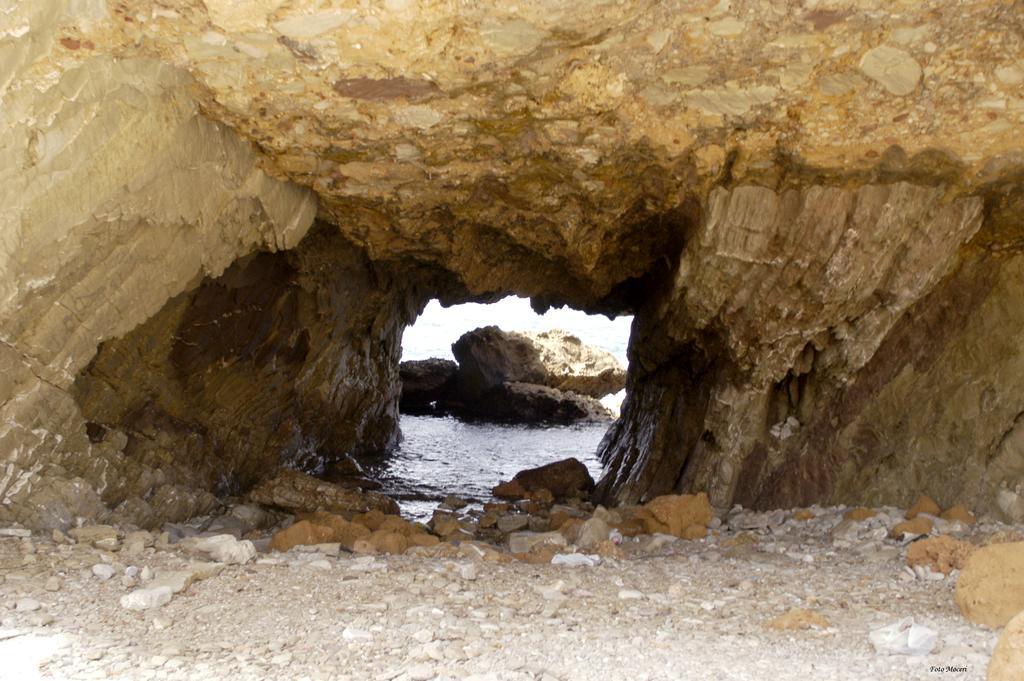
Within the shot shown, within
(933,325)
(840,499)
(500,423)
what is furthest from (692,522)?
(500,423)

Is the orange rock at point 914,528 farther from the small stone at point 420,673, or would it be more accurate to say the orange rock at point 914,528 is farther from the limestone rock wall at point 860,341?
the small stone at point 420,673

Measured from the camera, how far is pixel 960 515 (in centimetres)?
400

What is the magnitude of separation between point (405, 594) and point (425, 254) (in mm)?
3457

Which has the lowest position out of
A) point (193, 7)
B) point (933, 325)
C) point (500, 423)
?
point (500, 423)

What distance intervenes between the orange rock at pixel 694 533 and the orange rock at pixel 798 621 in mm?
1878

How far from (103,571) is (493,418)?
1047 centimetres

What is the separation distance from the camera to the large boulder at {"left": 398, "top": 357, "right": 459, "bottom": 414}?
14023 mm

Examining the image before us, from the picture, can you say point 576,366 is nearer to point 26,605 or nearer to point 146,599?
point 146,599

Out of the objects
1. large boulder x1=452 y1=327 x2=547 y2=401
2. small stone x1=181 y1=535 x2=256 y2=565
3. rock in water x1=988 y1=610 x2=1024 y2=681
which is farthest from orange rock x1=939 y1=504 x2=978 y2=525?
large boulder x1=452 y1=327 x2=547 y2=401

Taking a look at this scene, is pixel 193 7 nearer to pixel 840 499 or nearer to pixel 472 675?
pixel 472 675

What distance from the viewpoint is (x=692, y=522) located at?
15.5 ft

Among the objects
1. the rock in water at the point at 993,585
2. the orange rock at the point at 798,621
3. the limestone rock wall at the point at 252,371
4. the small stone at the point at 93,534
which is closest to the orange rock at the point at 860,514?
the rock in water at the point at 993,585

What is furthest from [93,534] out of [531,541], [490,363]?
[490,363]

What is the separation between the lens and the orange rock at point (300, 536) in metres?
3.98
